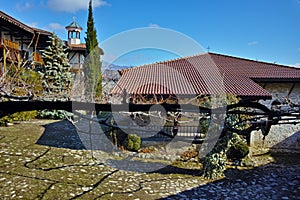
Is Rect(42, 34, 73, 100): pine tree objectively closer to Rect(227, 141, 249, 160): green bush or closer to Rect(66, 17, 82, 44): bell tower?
Rect(66, 17, 82, 44): bell tower

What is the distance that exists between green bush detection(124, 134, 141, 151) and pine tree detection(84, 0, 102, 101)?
18.6ft

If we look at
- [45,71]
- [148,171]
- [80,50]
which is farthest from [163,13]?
[80,50]

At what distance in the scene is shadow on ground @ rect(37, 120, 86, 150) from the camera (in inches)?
326

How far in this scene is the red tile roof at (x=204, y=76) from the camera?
29.8ft

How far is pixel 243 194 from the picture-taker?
5.15 m

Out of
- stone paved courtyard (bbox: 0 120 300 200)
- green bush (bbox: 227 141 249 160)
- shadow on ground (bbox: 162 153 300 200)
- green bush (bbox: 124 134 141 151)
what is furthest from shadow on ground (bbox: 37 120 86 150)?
green bush (bbox: 227 141 249 160)

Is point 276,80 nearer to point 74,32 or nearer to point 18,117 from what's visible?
point 18,117

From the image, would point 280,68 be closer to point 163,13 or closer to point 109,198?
point 163,13

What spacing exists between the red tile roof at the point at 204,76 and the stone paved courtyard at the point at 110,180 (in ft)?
9.65

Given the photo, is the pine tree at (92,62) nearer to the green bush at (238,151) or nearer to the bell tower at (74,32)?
the bell tower at (74,32)

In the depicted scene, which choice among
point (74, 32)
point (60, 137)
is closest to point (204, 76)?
point (60, 137)

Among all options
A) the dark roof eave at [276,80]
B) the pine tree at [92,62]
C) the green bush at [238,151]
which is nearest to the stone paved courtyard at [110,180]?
the green bush at [238,151]

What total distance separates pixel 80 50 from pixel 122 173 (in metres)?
16.7

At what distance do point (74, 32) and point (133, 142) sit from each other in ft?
57.6
